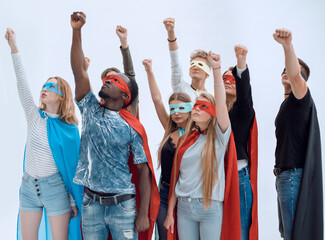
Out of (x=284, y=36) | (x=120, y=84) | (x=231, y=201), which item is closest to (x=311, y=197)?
(x=231, y=201)

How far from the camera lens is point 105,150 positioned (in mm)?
2752

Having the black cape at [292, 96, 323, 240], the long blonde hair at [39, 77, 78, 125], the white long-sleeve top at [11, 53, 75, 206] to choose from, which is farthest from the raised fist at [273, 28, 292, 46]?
the white long-sleeve top at [11, 53, 75, 206]

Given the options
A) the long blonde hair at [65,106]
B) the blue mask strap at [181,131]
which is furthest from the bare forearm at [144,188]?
the long blonde hair at [65,106]

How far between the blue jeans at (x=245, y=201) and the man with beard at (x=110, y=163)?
30.3 inches

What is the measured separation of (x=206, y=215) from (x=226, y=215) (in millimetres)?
199

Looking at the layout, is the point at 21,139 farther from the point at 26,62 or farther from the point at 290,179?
the point at 290,179

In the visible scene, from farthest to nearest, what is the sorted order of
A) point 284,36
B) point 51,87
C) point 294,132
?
point 51,87 < point 294,132 < point 284,36

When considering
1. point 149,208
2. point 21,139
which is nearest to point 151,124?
point 21,139

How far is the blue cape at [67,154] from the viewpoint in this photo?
10.6 feet

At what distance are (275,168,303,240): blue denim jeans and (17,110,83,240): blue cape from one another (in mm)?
1719

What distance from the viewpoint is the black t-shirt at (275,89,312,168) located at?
3.16m

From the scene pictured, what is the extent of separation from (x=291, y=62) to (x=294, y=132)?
0.63 metres

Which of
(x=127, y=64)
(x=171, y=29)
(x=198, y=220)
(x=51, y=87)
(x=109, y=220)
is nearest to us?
(x=109, y=220)

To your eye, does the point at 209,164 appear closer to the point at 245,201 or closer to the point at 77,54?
the point at 245,201
